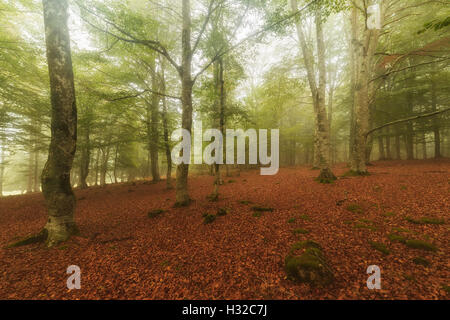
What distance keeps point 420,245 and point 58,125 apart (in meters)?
8.92

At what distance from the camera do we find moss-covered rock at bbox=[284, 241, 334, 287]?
2.50 metres

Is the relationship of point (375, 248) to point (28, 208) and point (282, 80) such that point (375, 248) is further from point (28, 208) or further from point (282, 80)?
point (28, 208)

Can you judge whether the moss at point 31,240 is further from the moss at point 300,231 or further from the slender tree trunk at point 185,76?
the moss at point 300,231

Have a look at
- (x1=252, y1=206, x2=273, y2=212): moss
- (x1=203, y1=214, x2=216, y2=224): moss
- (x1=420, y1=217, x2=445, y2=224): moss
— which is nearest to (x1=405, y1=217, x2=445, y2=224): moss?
(x1=420, y1=217, x2=445, y2=224): moss

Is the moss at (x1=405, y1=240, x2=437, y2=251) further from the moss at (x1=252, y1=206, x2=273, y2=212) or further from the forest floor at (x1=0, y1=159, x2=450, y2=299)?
the moss at (x1=252, y1=206, x2=273, y2=212)

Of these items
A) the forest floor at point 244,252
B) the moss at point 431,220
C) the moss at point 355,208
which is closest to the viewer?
the forest floor at point 244,252

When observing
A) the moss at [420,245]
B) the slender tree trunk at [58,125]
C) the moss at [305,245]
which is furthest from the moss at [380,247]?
the slender tree trunk at [58,125]

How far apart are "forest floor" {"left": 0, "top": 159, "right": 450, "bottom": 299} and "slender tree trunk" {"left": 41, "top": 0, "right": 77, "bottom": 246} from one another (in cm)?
73

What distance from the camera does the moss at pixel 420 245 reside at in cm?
286

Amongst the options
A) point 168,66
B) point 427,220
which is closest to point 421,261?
point 427,220

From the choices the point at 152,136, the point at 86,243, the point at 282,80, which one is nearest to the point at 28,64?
the point at 152,136

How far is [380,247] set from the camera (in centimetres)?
306

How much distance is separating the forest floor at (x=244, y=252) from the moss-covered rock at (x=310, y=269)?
11 centimetres
